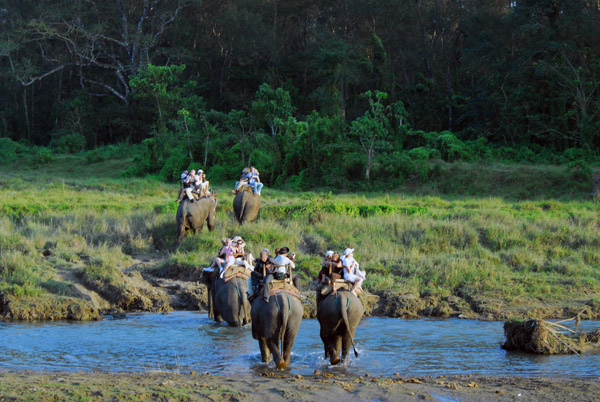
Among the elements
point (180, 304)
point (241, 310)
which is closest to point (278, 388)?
point (241, 310)

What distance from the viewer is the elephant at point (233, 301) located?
1162 centimetres

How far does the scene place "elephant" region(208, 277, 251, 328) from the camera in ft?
38.1

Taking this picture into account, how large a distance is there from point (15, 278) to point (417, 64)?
32442 millimetres

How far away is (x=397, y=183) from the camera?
94.1ft

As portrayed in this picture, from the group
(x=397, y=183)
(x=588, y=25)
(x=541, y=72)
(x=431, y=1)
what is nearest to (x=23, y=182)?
(x=397, y=183)

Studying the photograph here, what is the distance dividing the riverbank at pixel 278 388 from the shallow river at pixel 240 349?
2.41 ft

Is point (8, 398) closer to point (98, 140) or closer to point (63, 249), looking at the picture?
point (63, 249)

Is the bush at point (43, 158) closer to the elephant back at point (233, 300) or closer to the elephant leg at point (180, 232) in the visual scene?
the elephant leg at point (180, 232)

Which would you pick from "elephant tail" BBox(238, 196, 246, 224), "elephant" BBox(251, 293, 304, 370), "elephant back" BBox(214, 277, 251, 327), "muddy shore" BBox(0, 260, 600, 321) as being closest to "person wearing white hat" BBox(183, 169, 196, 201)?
"elephant tail" BBox(238, 196, 246, 224)

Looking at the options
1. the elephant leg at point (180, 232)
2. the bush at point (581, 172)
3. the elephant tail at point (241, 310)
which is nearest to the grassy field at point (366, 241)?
the elephant leg at point (180, 232)

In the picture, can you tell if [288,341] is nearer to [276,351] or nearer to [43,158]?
[276,351]

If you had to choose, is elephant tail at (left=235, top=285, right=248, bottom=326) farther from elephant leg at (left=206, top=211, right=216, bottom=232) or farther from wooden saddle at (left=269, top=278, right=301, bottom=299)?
elephant leg at (left=206, top=211, right=216, bottom=232)

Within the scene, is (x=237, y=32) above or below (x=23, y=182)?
above

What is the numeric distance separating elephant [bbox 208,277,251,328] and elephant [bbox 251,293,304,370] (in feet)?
7.95
